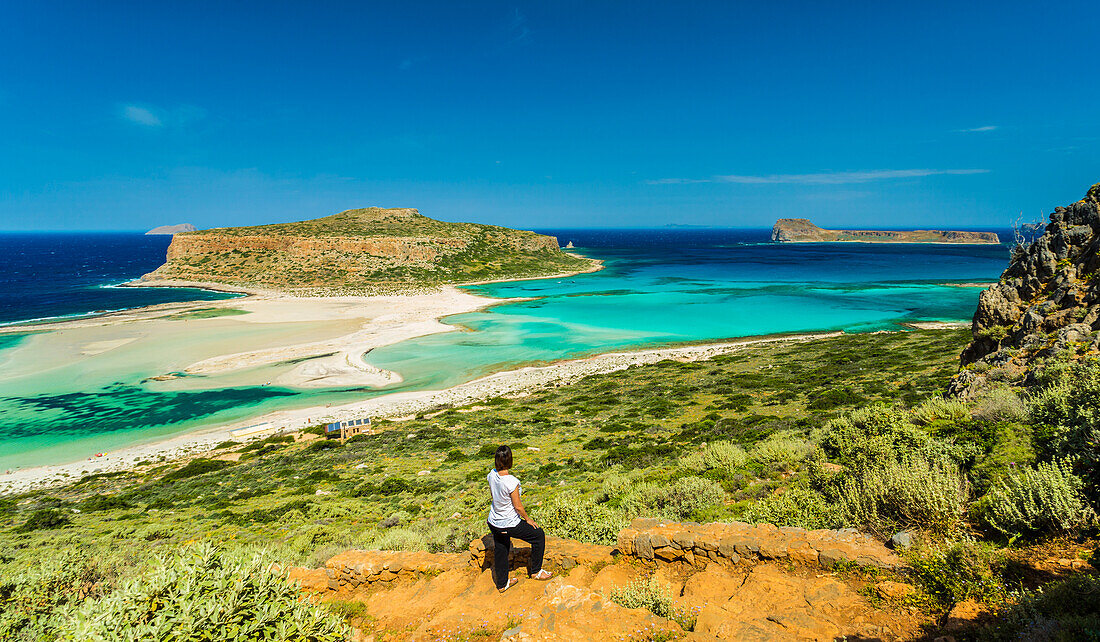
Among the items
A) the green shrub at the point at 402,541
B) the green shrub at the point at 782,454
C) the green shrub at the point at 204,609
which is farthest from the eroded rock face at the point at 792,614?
the green shrub at the point at 402,541

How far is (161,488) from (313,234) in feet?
330

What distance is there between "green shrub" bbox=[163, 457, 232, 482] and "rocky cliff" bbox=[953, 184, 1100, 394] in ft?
78.5

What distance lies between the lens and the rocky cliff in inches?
392

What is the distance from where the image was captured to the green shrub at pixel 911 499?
5.59m

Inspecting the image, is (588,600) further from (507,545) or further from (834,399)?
(834,399)

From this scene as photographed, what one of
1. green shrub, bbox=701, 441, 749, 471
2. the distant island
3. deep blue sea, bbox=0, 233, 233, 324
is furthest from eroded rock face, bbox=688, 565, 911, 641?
deep blue sea, bbox=0, 233, 233, 324

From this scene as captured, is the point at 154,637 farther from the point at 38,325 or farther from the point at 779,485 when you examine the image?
the point at 38,325

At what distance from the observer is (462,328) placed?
50.7 metres

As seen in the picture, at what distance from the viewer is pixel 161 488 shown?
16.3 m

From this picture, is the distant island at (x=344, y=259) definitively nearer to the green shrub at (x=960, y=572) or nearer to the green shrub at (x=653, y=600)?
the green shrub at (x=653, y=600)

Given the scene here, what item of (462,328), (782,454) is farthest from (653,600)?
(462,328)

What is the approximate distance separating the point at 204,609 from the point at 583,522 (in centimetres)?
537

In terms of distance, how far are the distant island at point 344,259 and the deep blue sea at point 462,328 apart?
11.2 m

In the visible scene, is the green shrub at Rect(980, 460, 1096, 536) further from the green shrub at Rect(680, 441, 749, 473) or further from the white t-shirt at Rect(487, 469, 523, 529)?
the white t-shirt at Rect(487, 469, 523, 529)
